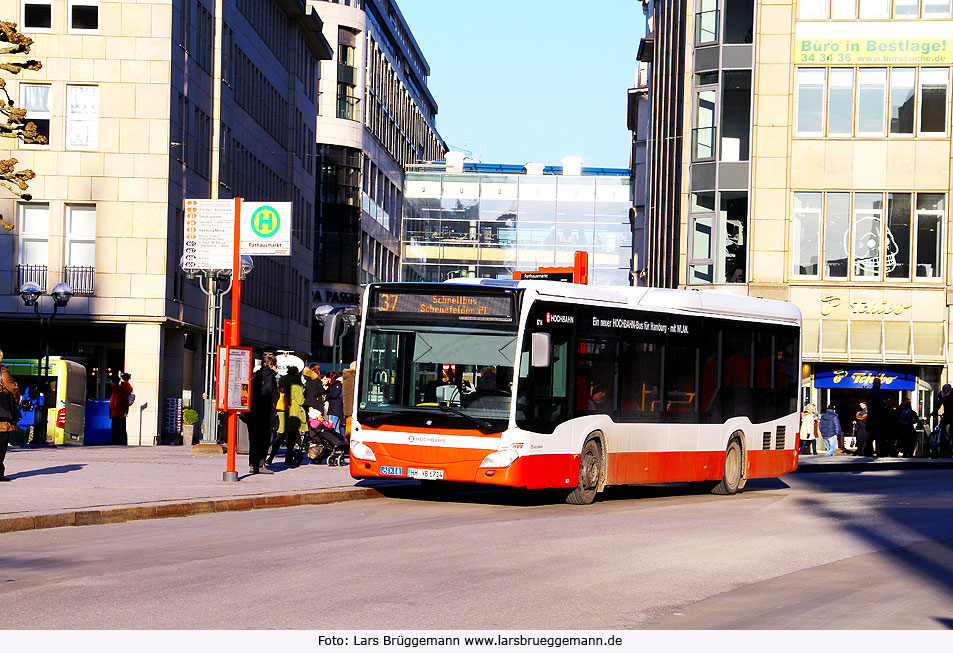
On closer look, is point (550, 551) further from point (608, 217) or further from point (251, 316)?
point (608, 217)

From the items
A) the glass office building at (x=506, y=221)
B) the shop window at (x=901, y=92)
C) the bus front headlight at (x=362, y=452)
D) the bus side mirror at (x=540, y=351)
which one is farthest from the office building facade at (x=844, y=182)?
the glass office building at (x=506, y=221)

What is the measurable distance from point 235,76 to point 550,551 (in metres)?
44.1

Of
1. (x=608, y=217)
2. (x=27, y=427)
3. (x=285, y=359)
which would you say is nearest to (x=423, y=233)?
(x=608, y=217)

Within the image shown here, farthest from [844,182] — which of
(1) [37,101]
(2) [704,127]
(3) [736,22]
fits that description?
(1) [37,101]

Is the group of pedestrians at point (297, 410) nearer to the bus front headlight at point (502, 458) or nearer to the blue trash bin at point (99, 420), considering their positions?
the bus front headlight at point (502, 458)

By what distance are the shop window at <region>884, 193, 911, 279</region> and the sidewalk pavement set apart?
2551 centimetres

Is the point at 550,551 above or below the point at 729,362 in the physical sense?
below

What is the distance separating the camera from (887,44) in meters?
47.9

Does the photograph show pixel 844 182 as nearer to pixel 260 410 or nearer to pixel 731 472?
pixel 731 472

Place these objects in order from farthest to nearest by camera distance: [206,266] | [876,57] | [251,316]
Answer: [251,316] < [876,57] < [206,266]

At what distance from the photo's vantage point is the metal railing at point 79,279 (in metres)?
45.2

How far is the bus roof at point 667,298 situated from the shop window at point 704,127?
77.9 ft
